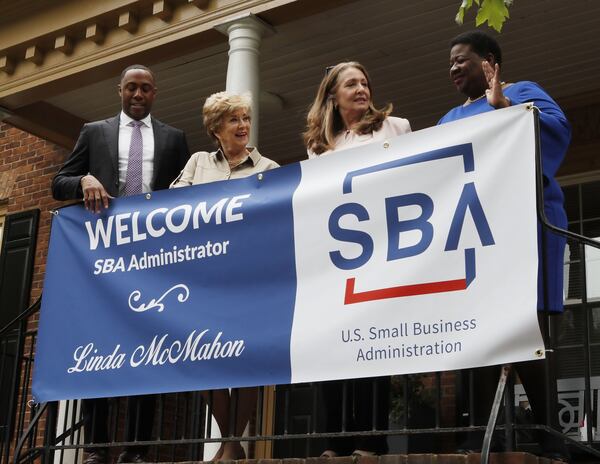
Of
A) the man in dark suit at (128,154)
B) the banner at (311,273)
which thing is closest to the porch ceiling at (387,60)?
the man in dark suit at (128,154)

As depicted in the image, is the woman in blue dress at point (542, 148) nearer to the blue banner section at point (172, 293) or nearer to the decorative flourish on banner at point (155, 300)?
the blue banner section at point (172, 293)

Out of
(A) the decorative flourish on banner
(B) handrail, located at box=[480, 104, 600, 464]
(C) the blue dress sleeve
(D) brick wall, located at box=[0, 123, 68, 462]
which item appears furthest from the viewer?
(D) brick wall, located at box=[0, 123, 68, 462]

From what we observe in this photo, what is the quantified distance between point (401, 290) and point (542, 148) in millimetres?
860

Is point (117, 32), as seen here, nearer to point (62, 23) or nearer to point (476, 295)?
point (62, 23)

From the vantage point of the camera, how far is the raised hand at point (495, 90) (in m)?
4.38

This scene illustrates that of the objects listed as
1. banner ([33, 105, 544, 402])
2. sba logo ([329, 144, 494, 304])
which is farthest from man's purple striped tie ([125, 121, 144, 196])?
sba logo ([329, 144, 494, 304])

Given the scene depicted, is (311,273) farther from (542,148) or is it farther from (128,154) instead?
(128,154)

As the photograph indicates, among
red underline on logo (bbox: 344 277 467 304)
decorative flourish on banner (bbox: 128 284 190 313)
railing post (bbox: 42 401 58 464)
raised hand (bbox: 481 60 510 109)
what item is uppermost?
raised hand (bbox: 481 60 510 109)

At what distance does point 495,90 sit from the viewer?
4395mm

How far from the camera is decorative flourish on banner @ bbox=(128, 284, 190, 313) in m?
5.19

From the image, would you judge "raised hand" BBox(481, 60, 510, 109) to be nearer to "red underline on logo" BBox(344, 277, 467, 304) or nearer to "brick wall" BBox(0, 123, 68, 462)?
"red underline on logo" BBox(344, 277, 467, 304)

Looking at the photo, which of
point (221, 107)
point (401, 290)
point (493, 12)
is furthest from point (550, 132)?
point (221, 107)

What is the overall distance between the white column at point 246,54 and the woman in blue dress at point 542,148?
2.85 metres

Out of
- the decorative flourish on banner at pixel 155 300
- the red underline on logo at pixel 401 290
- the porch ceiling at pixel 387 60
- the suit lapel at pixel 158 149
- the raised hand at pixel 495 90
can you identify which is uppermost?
the porch ceiling at pixel 387 60
